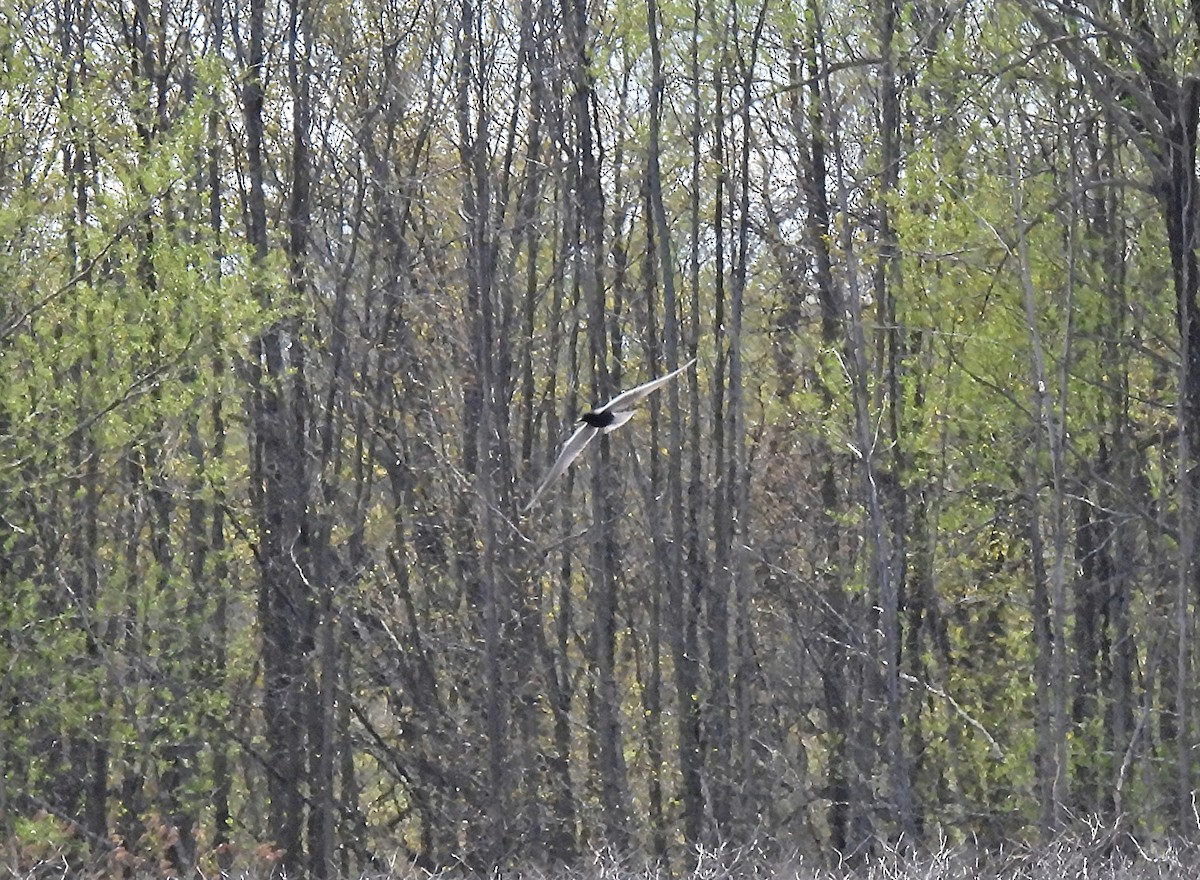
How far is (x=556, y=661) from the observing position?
62.8 ft

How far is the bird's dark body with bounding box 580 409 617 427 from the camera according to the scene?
930 centimetres

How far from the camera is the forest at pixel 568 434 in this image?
1517 cm

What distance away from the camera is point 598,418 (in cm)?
941

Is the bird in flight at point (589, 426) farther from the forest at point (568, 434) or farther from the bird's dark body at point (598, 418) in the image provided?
the forest at point (568, 434)

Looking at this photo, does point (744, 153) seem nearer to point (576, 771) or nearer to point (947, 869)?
point (576, 771)

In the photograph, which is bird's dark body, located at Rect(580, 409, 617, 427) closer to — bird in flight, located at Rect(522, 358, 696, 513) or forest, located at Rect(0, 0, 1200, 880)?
bird in flight, located at Rect(522, 358, 696, 513)

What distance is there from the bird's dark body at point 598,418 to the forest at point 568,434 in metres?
5.38

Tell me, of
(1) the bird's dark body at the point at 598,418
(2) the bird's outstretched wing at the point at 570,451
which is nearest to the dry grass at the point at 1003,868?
(2) the bird's outstretched wing at the point at 570,451

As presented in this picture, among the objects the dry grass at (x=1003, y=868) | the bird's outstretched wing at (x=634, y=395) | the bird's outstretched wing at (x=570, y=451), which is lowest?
the dry grass at (x=1003, y=868)

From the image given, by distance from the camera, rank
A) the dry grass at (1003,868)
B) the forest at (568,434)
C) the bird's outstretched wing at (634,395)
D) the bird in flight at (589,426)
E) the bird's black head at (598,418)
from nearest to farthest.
Result: the dry grass at (1003,868)
the bird's outstretched wing at (634,395)
the bird in flight at (589,426)
the bird's black head at (598,418)
the forest at (568,434)

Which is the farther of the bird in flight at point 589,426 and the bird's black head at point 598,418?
the bird's black head at point 598,418

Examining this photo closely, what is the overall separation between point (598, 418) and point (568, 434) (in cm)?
925

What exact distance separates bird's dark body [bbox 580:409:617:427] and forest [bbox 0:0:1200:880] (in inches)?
212

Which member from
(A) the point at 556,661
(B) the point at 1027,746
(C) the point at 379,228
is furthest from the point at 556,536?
(B) the point at 1027,746
